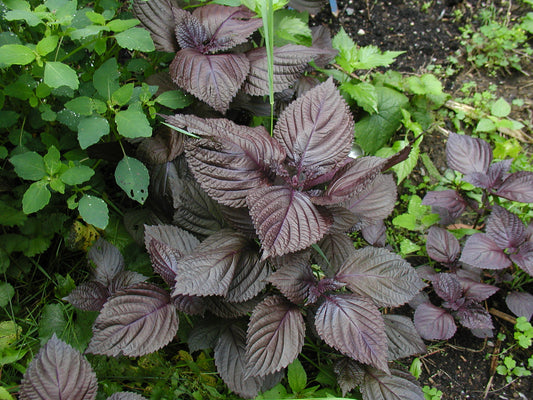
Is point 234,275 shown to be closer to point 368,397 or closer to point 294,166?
point 294,166

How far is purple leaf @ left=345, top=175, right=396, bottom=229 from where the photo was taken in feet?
4.94

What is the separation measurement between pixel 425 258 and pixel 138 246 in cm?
124

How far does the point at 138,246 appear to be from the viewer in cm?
181

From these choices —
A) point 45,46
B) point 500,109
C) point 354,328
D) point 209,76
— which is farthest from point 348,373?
point 500,109

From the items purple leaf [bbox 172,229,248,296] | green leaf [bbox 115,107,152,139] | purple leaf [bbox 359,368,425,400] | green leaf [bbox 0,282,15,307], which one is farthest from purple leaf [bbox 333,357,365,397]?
green leaf [bbox 0,282,15,307]

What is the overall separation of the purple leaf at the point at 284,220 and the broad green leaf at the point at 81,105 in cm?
63

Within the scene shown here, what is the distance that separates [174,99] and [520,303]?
5.06 ft

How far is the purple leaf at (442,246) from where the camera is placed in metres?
1.88

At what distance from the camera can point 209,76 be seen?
153 cm

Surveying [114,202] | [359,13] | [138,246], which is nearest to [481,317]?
[138,246]

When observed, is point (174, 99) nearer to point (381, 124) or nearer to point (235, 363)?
point (235, 363)

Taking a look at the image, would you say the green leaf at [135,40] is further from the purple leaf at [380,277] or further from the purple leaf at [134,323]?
the purple leaf at [380,277]

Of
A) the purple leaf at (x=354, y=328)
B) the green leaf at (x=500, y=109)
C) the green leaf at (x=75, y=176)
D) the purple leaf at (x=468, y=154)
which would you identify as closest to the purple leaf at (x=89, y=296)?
the green leaf at (x=75, y=176)

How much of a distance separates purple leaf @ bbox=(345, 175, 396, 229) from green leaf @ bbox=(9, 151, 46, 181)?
3.22ft
